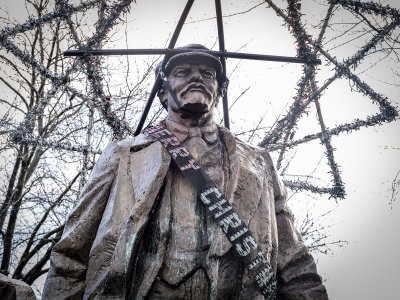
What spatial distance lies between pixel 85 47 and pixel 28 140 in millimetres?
2515

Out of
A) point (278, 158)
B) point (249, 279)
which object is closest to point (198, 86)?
point (249, 279)

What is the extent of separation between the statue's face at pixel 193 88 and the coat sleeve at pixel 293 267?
977 mm

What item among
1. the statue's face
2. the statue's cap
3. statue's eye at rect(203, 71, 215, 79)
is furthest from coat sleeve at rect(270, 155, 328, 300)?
the statue's cap

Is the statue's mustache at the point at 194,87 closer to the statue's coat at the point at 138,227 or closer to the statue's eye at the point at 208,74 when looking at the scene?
the statue's eye at the point at 208,74

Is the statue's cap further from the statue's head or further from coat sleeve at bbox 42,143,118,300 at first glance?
coat sleeve at bbox 42,143,118,300

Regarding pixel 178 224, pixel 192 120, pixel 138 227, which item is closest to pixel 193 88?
pixel 192 120

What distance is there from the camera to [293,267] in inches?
90.8

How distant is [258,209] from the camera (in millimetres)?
2318

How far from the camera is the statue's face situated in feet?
8.57

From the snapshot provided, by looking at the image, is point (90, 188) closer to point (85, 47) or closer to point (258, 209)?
point (258, 209)

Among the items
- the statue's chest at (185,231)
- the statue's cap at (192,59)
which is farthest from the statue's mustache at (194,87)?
the statue's chest at (185,231)

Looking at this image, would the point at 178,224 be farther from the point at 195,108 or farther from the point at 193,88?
the point at 193,88

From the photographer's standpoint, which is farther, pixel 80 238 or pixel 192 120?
pixel 192 120

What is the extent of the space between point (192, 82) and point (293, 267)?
1.57 m
